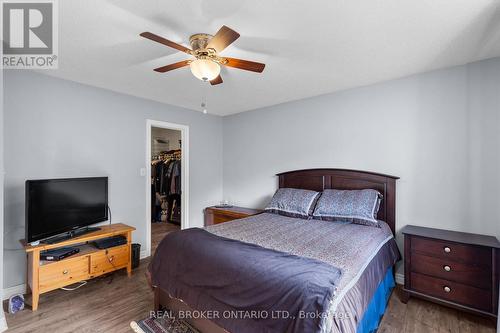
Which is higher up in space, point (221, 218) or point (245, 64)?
point (245, 64)

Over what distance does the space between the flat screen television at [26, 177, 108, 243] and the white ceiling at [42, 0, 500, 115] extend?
4.09 ft

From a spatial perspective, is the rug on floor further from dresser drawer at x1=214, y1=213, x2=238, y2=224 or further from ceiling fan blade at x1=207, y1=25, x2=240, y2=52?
ceiling fan blade at x1=207, y1=25, x2=240, y2=52

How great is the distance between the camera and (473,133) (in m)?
2.40

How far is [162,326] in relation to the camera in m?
2.01

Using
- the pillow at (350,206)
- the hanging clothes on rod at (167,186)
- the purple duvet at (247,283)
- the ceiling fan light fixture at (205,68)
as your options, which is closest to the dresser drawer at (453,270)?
the pillow at (350,206)

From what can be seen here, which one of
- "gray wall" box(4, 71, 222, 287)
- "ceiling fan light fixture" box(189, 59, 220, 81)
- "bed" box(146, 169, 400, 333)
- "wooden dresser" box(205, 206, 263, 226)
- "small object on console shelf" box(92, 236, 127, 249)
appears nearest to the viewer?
"bed" box(146, 169, 400, 333)

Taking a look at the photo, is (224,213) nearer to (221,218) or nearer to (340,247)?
(221,218)

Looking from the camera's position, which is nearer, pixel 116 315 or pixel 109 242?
pixel 116 315

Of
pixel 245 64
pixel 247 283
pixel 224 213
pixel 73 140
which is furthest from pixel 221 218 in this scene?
Result: pixel 245 64

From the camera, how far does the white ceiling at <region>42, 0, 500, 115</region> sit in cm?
158

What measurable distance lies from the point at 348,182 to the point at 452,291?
4.79ft

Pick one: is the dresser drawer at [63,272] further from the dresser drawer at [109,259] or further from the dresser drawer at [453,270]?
the dresser drawer at [453,270]

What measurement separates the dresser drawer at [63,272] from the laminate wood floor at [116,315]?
19 cm

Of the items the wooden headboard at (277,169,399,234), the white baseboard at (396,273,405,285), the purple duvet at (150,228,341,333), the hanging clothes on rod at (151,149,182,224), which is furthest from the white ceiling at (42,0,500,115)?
the hanging clothes on rod at (151,149,182,224)
